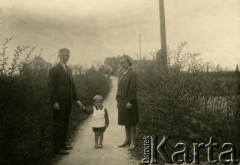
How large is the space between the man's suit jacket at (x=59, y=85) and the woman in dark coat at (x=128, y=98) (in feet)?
3.83

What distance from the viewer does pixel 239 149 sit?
20.1ft

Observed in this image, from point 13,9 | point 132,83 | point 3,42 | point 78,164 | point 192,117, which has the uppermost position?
point 13,9

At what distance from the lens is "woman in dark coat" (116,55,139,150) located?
7406 millimetres

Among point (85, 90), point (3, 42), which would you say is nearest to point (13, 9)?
point (3, 42)

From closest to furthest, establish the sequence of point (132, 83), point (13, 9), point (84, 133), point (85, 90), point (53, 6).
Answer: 1. point (132, 83)
2. point (13, 9)
3. point (53, 6)
4. point (84, 133)
5. point (85, 90)

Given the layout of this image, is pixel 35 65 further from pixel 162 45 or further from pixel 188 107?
pixel 162 45

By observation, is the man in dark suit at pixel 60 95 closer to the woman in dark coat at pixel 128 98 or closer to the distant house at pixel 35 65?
the distant house at pixel 35 65

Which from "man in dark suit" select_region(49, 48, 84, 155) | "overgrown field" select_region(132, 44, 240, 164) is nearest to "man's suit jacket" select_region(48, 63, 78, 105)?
"man in dark suit" select_region(49, 48, 84, 155)

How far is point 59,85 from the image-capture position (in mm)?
7082

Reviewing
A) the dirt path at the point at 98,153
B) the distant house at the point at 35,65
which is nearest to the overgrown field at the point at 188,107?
the dirt path at the point at 98,153

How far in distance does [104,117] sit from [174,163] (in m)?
2.09

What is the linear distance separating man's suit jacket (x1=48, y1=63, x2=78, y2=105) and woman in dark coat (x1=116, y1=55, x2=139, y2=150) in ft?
3.83

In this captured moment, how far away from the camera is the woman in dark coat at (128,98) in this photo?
741 centimetres

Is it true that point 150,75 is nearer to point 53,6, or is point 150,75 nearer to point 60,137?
point 53,6
